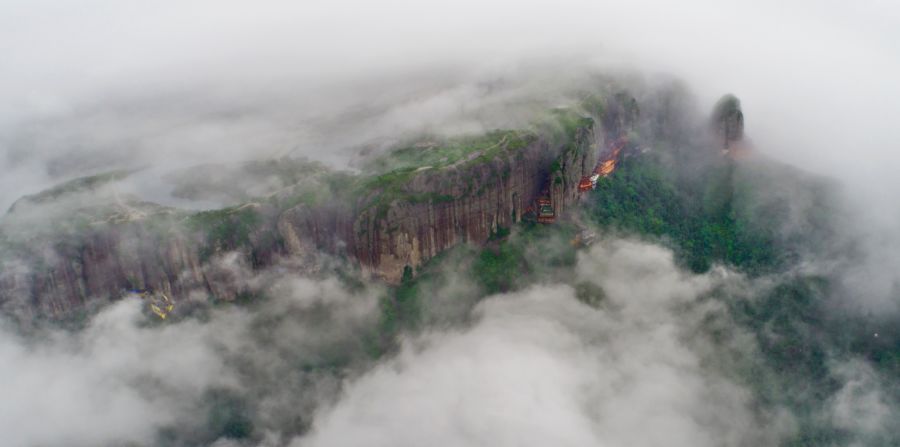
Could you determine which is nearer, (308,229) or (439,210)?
(308,229)

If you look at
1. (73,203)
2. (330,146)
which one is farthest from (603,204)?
(73,203)

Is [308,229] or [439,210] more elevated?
[439,210]

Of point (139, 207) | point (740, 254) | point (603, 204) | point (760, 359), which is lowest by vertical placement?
point (760, 359)

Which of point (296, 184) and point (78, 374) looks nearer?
point (78, 374)

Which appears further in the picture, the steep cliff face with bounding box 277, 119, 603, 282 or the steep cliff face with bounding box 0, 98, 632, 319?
the steep cliff face with bounding box 277, 119, 603, 282

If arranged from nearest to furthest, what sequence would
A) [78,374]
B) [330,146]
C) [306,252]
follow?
[78,374] → [306,252] → [330,146]

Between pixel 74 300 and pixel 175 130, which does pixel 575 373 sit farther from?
pixel 175 130

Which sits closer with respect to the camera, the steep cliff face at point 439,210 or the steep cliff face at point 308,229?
the steep cliff face at point 308,229

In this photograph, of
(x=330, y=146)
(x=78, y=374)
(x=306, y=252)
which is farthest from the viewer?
(x=330, y=146)
